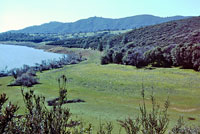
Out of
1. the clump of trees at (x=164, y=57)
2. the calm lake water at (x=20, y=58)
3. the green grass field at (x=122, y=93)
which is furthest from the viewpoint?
the calm lake water at (x=20, y=58)

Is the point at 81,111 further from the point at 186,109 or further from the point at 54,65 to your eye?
the point at 54,65

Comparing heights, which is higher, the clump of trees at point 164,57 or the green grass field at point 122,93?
the clump of trees at point 164,57

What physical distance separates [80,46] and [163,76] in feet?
409

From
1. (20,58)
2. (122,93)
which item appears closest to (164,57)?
(122,93)

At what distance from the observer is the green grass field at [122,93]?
96.2 feet

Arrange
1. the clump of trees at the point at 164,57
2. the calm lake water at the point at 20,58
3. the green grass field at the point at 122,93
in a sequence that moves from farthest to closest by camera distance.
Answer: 1. the calm lake water at the point at 20,58
2. the clump of trees at the point at 164,57
3. the green grass field at the point at 122,93

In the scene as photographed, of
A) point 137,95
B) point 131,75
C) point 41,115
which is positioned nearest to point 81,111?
point 137,95

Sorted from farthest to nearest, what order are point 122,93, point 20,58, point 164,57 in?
point 20,58 < point 164,57 < point 122,93

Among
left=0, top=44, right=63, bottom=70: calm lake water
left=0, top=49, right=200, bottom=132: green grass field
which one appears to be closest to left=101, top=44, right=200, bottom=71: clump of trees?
left=0, top=49, right=200, bottom=132: green grass field

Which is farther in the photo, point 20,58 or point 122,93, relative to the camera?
point 20,58

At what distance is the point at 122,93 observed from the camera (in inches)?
1745

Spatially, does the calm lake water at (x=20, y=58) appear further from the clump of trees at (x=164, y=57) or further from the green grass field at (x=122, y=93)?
the green grass field at (x=122, y=93)

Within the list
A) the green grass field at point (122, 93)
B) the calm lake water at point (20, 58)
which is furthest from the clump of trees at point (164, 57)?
the calm lake water at point (20, 58)

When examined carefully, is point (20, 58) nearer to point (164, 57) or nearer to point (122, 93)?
point (164, 57)
